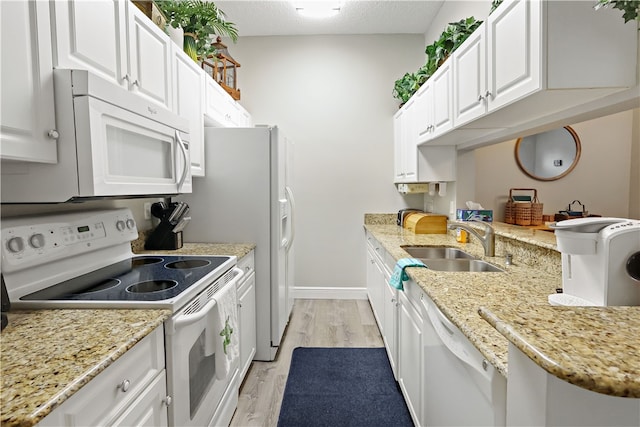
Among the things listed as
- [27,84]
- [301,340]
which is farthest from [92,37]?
[301,340]

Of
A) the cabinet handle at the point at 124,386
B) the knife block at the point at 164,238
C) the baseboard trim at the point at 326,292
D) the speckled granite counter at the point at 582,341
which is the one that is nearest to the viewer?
the speckled granite counter at the point at 582,341

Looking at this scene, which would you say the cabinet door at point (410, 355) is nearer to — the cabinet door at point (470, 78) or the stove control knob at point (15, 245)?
the cabinet door at point (470, 78)

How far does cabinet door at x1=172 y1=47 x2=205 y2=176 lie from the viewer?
2154 mm

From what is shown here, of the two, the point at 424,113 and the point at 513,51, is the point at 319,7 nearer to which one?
the point at 424,113

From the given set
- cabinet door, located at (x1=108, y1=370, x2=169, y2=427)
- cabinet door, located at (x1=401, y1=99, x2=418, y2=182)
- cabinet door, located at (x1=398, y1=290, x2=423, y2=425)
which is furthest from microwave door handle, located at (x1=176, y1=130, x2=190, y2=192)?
cabinet door, located at (x1=401, y1=99, x2=418, y2=182)

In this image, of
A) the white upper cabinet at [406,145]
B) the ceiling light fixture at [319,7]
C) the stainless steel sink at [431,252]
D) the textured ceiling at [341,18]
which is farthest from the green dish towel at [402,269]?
the textured ceiling at [341,18]

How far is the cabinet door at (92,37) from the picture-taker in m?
1.22

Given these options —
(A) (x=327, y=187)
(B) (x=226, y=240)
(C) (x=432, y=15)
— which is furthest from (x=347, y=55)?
(B) (x=226, y=240)

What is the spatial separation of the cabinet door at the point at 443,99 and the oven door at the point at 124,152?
1.61 meters

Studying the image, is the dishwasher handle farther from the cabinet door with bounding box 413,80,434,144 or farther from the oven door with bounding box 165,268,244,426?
the cabinet door with bounding box 413,80,434,144

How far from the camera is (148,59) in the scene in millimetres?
1804

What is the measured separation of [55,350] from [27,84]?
2.63 ft

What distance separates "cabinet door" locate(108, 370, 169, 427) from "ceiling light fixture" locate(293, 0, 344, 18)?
316cm

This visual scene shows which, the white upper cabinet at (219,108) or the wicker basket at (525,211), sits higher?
the white upper cabinet at (219,108)
